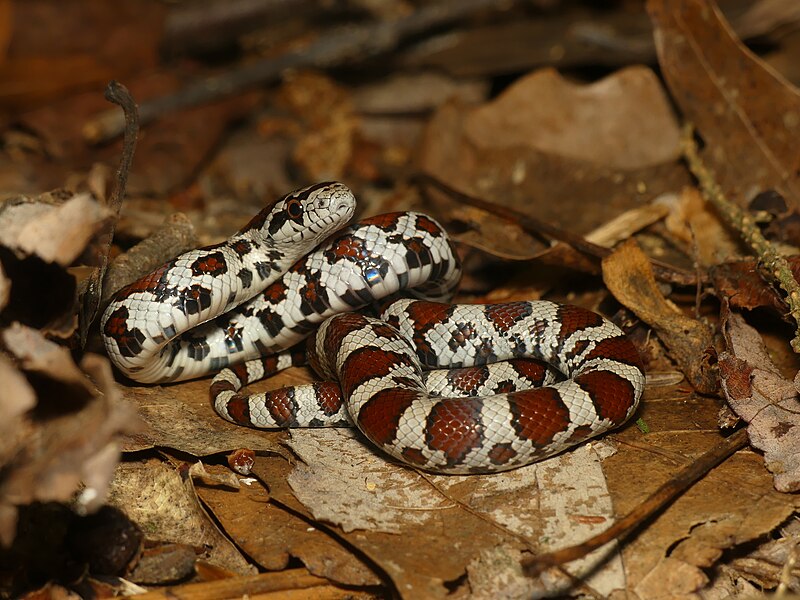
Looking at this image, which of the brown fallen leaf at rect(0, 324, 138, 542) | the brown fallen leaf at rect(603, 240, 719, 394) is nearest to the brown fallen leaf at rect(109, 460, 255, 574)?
the brown fallen leaf at rect(0, 324, 138, 542)

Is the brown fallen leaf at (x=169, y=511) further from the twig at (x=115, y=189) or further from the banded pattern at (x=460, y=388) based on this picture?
the twig at (x=115, y=189)

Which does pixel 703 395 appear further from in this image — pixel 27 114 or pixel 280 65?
pixel 27 114

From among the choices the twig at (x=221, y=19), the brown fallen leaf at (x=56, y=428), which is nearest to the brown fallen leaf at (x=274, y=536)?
the brown fallen leaf at (x=56, y=428)

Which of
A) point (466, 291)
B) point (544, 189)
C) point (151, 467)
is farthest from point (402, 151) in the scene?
point (151, 467)

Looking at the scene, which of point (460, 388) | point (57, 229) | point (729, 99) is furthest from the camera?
point (729, 99)

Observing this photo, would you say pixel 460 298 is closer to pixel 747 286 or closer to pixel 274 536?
pixel 747 286

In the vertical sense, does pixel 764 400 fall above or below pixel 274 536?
above

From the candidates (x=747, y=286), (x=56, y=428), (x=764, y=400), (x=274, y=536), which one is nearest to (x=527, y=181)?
(x=747, y=286)
